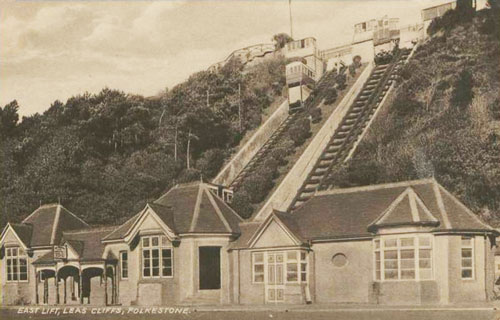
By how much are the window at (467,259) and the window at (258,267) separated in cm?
815

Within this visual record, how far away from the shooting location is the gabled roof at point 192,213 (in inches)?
1017

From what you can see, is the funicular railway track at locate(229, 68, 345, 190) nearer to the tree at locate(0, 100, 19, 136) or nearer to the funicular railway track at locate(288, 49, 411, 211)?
the funicular railway track at locate(288, 49, 411, 211)

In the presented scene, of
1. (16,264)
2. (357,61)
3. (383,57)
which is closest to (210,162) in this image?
(16,264)

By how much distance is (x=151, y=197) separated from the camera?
1542 inches

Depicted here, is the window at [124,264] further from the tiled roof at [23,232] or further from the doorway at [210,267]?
the tiled roof at [23,232]

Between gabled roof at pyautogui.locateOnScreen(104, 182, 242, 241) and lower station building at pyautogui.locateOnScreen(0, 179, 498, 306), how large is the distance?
67mm

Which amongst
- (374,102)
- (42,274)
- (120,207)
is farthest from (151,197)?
(374,102)

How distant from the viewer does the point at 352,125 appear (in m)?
47.9

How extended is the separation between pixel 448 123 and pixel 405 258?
15.6 metres

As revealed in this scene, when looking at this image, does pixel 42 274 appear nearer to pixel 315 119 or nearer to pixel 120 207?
pixel 120 207

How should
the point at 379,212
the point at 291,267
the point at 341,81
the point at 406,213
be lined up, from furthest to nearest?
the point at 341,81 < the point at 291,267 < the point at 379,212 < the point at 406,213


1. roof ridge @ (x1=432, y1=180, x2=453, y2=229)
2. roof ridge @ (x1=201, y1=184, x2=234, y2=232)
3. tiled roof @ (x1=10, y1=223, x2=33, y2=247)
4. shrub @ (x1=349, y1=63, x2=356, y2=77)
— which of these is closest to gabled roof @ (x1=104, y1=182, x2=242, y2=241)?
roof ridge @ (x1=201, y1=184, x2=234, y2=232)

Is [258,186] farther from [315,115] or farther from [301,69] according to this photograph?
[301,69]

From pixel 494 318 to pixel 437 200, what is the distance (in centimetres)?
738
